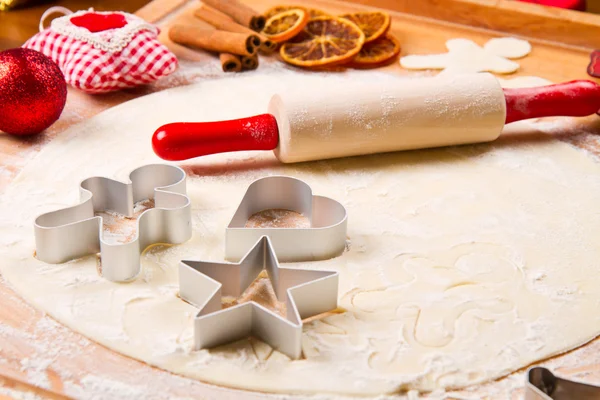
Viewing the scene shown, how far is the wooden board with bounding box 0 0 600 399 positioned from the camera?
98cm

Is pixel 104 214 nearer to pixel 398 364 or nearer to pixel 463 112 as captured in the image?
pixel 398 364

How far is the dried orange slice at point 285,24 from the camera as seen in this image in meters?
1.87

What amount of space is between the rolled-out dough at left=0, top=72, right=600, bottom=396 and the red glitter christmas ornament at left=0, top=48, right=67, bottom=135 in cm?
7

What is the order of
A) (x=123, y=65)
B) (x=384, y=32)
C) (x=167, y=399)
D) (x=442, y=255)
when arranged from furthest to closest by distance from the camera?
(x=384, y=32) < (x=123, y=65) < (x=442, y=255) < (x=167, y=399)

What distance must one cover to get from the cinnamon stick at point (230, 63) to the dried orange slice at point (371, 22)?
0.32 meters

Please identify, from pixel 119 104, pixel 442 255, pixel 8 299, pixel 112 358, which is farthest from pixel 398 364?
pixel 119 104

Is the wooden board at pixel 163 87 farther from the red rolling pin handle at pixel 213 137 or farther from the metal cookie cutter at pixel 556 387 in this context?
the red rolling pin handle at pixel 213 137

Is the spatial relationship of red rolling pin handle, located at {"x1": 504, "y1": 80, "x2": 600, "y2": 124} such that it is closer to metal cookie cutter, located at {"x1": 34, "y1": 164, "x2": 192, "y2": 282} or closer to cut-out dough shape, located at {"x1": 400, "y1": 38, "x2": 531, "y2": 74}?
cut-out dough shape, located at {"x1": 400, "y1": 38, "x2": 531, "y2": 74}

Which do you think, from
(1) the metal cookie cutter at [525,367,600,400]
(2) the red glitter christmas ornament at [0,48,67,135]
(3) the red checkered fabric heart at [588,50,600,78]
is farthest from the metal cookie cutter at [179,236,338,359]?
(3) the red checkered fabric heart at [588,50,600,78]

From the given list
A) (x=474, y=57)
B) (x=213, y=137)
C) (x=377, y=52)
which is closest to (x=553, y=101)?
(x=474, y=57)

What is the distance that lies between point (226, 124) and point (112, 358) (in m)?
0.55

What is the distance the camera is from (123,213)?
129cm

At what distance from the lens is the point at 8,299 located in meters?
1.11

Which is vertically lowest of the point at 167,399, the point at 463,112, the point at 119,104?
the point at 167,399
